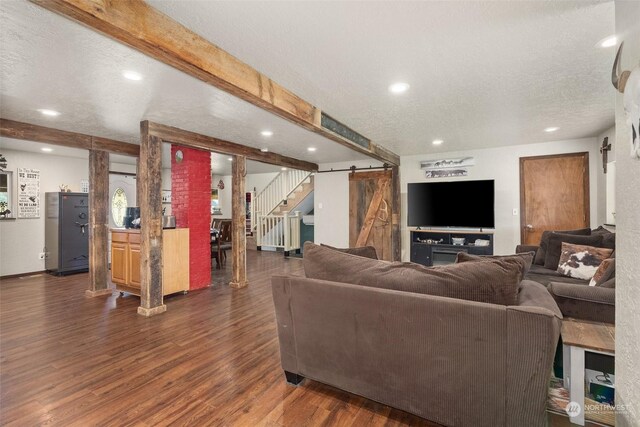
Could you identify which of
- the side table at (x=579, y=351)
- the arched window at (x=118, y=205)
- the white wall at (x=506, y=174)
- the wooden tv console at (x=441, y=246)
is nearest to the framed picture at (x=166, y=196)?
the arched window at (x=118, y=205)

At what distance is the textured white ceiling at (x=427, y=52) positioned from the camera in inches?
65.1

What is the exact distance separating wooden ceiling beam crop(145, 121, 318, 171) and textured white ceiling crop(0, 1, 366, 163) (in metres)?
0.11

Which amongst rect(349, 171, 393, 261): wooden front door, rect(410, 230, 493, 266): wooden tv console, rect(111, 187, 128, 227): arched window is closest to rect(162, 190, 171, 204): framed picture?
rect(111, 187, 128, 227): arched window

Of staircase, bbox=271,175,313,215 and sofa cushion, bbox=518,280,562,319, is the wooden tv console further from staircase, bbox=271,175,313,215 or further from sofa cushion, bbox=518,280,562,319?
sofa cushion, bbox=518,280,562,319

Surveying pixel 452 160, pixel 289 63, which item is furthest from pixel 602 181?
pixel 289 63

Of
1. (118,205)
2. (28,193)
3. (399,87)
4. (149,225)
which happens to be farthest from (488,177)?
(28,193)

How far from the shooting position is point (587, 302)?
1.90 meters

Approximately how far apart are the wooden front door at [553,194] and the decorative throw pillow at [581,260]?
1.91m

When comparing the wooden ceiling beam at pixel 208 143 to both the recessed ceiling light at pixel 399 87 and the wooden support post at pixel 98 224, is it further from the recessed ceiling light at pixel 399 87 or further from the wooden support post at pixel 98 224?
the recessed ceiling light at pixel 399 87

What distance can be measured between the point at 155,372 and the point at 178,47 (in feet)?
7.35

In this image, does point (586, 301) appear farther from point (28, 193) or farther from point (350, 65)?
point (28, 193)

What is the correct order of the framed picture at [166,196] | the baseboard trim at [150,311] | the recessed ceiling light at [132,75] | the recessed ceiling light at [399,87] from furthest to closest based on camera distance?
1. the framed picture at [166,196]
2. the baseboard trim at [150,311]
3. the recessed ceiling light at [399,87]
4. the recessed ceiling light at [132,75]

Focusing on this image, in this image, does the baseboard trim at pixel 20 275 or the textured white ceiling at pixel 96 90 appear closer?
the textured white ceiling at pixel 96 90

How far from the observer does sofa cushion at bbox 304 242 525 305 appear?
148cm
